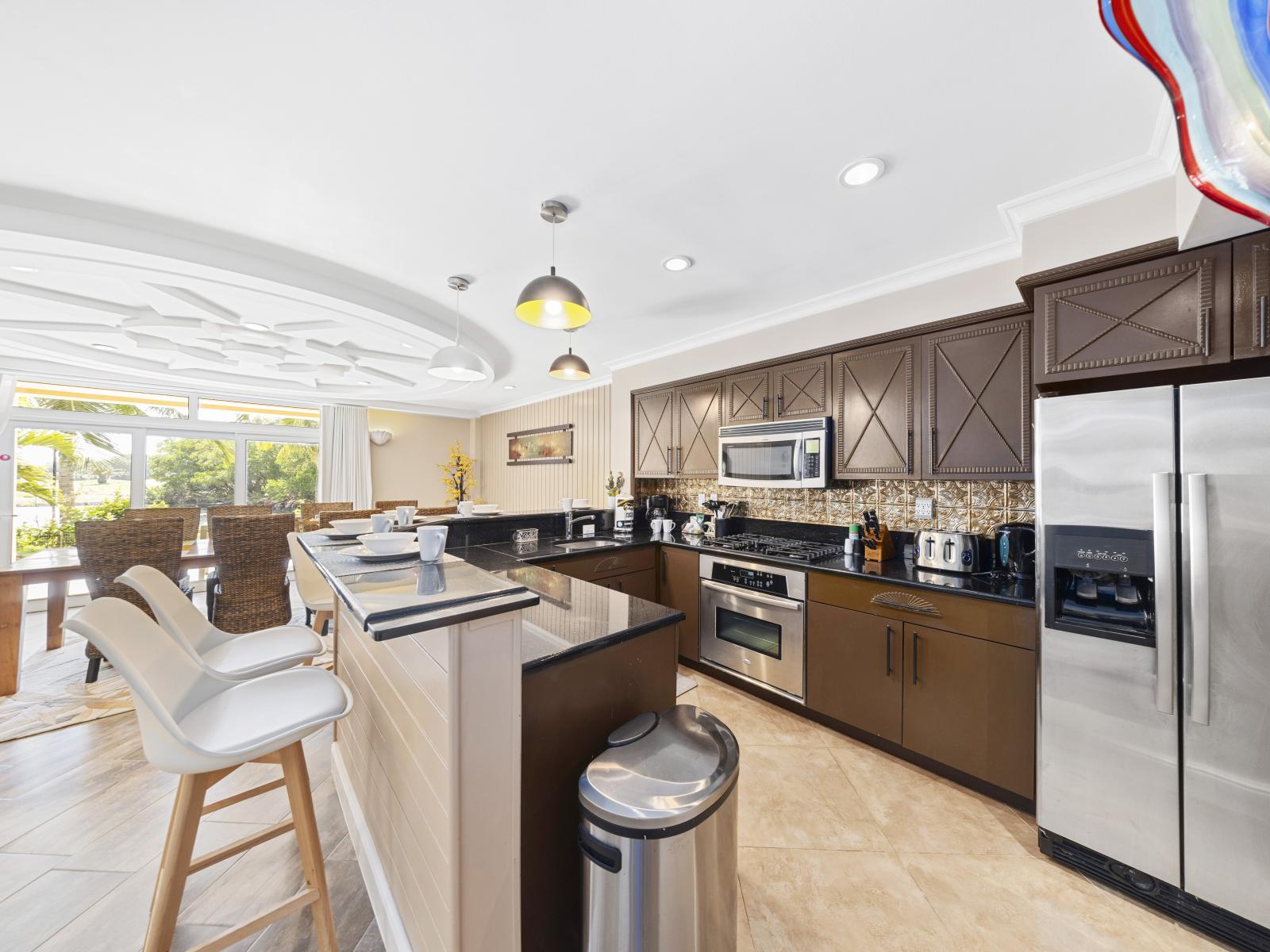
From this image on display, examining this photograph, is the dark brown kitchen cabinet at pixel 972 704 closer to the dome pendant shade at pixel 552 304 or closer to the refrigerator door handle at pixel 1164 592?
the refrigerator door handle at pixel 1164 592

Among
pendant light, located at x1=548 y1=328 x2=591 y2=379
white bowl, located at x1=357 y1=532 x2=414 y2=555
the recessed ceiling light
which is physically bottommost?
white bowl, located at x1=357 y1=532 x2=414 y2=555

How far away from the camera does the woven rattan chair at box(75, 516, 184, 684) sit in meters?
2.92

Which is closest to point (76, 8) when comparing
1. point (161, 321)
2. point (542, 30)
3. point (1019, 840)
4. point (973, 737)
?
point (542, 30)

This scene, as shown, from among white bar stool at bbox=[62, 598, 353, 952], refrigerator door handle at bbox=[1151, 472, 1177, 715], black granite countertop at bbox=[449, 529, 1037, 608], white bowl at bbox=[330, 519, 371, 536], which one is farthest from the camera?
black granite countertop at bbox=[449, 529, 1037, 608]

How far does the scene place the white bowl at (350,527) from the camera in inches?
72.6

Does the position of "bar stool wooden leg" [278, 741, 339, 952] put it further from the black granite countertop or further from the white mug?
the black granite countertop

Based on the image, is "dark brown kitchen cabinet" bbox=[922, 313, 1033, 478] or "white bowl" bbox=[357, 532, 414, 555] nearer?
"white bowl" bbox=[357, 532, 414, 555]

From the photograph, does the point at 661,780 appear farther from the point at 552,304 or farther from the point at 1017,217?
the point at 1017,217

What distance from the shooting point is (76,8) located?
3.81 feet

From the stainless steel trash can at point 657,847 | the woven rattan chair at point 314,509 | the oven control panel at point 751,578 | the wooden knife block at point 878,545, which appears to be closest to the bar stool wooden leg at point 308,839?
the stainless steel trash can at point 657,847

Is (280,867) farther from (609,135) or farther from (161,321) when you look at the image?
(161,321)

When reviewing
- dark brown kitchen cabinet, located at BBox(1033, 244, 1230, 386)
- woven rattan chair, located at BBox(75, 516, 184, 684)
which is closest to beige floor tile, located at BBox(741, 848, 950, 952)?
dark brown kitchen cabinet, located at BBox(1033, 244, 1230, 386)

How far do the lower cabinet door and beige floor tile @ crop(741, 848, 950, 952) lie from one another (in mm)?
702

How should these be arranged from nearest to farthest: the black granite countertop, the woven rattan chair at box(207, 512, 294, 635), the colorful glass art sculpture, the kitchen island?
the colorful glass art sculpture → the kitchen island → the black granite countertop → the woven rattan chair at box(207, 512, 294, 635)
